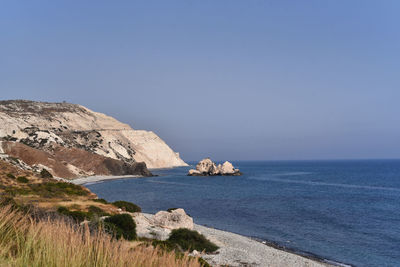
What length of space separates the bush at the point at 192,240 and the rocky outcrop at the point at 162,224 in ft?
2.51

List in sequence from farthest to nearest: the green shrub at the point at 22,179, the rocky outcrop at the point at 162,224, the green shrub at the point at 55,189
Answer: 1. the green shrub at the point at 22,179
2. the green shrub at the point at 55,189
3. the rocky outcrop at the point at 162,224

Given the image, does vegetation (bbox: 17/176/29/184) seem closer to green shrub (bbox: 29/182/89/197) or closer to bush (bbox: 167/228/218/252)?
green shrub (bbox: 29/182/89/197)

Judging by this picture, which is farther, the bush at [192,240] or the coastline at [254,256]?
the bush at [192,240]

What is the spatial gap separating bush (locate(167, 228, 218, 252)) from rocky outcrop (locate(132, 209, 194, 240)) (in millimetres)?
767

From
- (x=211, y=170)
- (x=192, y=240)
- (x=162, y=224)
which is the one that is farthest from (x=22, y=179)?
(x=211, y=170)

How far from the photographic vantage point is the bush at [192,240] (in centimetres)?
2213

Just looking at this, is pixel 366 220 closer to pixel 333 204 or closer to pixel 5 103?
pixel 333 204

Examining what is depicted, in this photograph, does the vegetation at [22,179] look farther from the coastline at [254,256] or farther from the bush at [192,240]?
the coastline at [254,256]

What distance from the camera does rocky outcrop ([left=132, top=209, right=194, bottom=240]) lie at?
75.5 ft

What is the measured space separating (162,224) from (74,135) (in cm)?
10730

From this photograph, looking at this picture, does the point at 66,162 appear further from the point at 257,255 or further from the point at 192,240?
the point at 257,255

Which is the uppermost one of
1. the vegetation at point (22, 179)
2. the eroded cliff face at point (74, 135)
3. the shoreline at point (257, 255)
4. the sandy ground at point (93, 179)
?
the eroded cliff face at point (74, 135)

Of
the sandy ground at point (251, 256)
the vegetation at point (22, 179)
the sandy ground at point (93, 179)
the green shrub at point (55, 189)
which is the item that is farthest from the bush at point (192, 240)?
the sandy ground at point (93, 179)

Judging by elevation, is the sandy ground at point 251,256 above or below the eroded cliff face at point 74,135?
below
